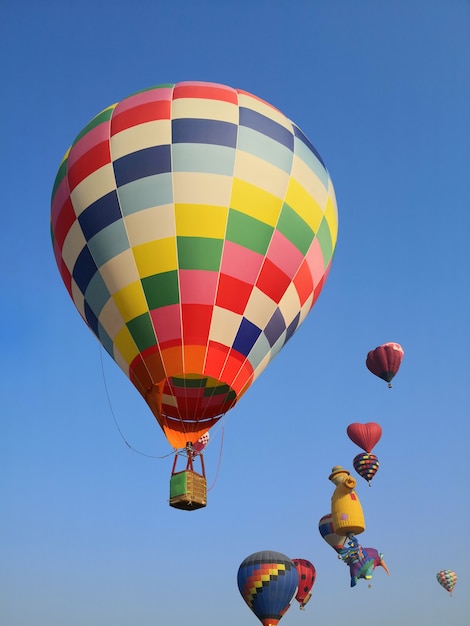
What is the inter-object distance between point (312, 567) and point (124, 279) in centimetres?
1696

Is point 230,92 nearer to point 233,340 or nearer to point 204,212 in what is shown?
point 204,212

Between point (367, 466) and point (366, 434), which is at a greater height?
point (366, 434)

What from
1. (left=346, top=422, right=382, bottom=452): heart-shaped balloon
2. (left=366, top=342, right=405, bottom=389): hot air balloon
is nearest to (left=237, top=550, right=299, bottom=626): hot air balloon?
(left=346, top=422, right=382, bottom=452): heart-shaped balloon

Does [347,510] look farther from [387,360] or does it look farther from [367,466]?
[387,360]

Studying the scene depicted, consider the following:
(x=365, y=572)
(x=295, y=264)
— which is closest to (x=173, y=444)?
(x=295, y=264)

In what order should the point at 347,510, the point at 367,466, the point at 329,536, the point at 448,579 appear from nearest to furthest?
A: 1. the point at 347,510
2. the point at 329,536
3. the point at 367,466
4. the point at 448,579

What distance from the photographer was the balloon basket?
944 cm

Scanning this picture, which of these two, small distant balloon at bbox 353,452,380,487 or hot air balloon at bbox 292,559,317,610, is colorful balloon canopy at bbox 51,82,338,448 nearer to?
small distant balloon at bbox 353,452,380,487

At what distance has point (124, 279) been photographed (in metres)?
10.7

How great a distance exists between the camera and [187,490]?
943cm

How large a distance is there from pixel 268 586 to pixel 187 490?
12.8 meters

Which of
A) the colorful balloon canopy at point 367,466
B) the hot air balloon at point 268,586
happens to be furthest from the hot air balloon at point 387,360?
the hot air balloon at point 268,586

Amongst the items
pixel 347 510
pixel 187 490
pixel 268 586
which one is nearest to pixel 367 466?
pixel 347 510

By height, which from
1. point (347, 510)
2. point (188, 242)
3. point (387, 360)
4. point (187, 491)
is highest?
point (387, 360)
